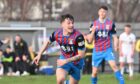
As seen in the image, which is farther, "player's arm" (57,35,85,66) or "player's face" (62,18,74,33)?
"player's arm" (57,35,85,66)

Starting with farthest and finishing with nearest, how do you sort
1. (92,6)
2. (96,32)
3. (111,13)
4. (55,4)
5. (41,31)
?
(55,4) → (92,6) → (111,13) → (41,31) → (96,32)

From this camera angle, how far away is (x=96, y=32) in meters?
15.9

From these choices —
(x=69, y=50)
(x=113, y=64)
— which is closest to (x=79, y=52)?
(x=69, y=50)

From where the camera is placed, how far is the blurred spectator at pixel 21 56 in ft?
82.0

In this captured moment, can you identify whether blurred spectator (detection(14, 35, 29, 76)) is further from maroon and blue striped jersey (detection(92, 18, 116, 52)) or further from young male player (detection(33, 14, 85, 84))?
young male player (detection(33, 14, 85, 84))

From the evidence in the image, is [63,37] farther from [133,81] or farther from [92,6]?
[92,6]

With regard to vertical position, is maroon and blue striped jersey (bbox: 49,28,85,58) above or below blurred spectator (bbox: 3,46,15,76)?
above

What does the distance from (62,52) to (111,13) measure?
123ft

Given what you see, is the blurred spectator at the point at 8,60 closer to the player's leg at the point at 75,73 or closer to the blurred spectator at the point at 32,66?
the blurred spectator at the point at 32,66

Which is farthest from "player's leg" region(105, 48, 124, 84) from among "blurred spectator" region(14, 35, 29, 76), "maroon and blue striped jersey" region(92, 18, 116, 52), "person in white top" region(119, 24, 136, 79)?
"blurred spectator" region(14, 35, 29, 76)

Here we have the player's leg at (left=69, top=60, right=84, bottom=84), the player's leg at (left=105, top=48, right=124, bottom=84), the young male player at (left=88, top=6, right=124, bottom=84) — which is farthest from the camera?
the young male player at (left=88, top=6, right=124, bottom=84)

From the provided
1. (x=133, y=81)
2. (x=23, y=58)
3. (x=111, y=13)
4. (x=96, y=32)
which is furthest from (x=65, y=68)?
(x=111, y=13)

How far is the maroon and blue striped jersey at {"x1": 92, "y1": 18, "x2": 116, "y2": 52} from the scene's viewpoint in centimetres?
1590

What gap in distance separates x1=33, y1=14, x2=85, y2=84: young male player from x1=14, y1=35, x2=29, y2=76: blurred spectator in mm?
12511
